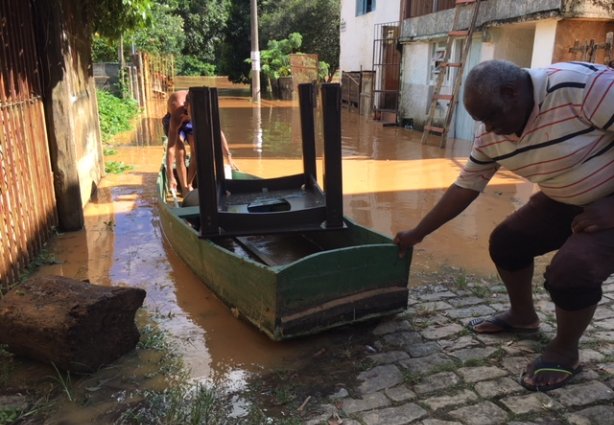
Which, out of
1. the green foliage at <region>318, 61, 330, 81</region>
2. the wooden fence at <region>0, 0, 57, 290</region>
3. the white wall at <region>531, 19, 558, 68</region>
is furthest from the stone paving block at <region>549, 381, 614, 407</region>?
the green foliage at <region>318, 61, 330, 81</region>

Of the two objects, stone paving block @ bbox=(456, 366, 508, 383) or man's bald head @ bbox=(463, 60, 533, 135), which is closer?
man's bald head @ bbox=(463, 60, 533, 135)

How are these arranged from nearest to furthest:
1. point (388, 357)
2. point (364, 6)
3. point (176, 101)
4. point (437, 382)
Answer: point (437, 382), point (388, 357), point (176, 101), point (364, 6)

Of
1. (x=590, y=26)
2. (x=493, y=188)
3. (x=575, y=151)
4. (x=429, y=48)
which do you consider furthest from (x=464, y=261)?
(x=429, y=48)

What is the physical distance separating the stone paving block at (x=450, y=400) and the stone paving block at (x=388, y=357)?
0.45 m

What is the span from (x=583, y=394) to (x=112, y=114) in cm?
1400

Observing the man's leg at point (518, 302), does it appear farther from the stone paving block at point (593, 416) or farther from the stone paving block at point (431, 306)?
the stone paving block at point (593, 416)

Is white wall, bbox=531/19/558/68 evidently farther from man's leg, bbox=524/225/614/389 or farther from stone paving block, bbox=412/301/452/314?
man's leg, bbox=524/225/614/389

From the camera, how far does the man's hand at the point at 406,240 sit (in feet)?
11.4

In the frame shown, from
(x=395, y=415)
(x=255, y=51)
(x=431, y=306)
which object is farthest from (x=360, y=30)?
(x=395, y=415)

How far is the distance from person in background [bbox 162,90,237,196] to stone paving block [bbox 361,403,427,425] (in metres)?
4.23

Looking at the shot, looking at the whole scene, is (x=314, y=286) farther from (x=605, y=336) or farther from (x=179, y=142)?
(x=179, y=142)

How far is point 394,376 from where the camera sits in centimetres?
321

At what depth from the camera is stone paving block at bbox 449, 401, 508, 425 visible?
2764mm

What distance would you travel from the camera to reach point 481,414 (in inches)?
111
